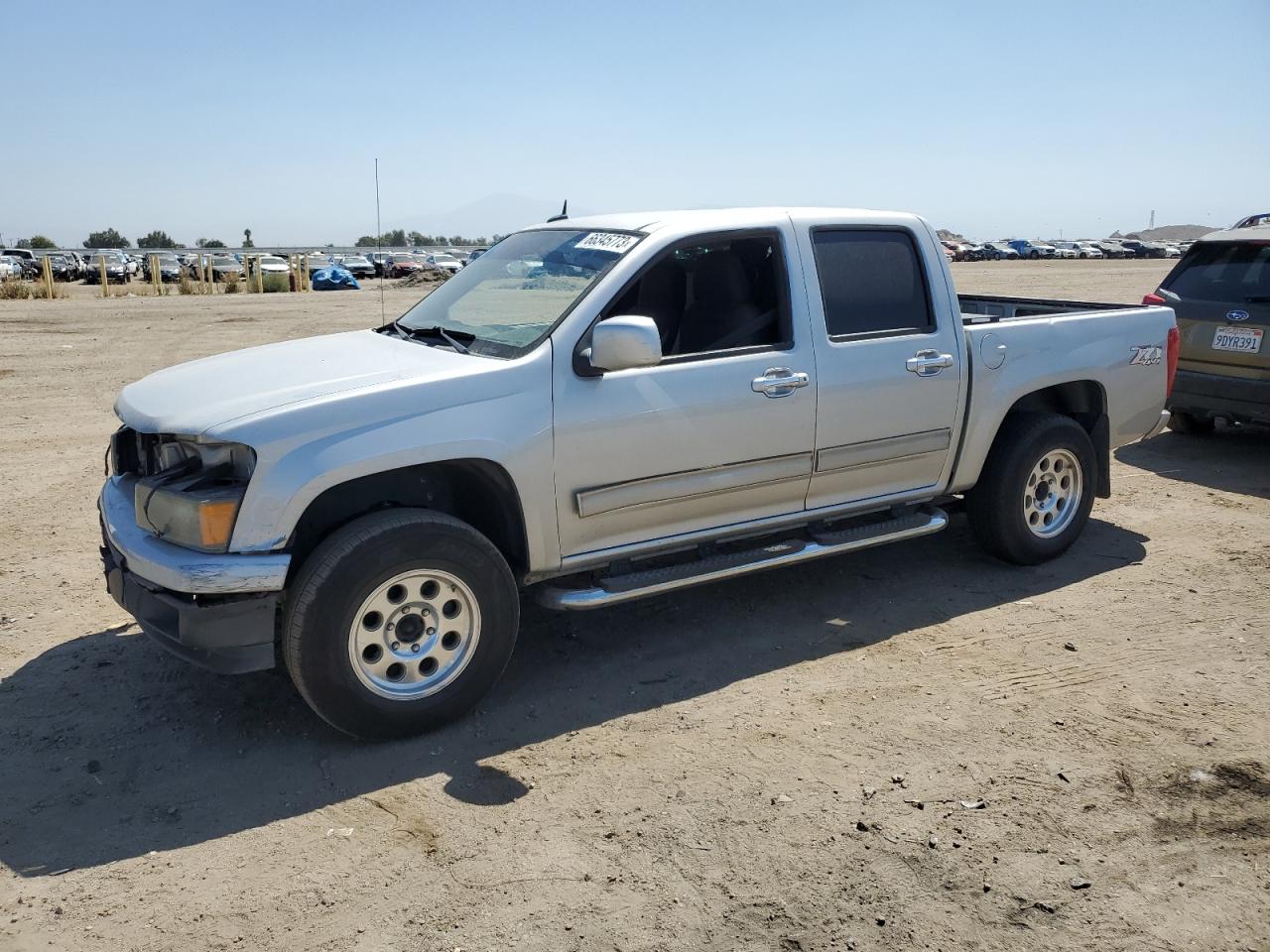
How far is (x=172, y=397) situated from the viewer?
14.3 feet

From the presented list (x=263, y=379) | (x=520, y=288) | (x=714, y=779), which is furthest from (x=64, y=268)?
(x=714, y=779)

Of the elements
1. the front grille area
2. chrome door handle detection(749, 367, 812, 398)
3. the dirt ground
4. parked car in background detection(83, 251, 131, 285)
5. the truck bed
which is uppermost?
parked car in background detection(83, 251, 131, 285)

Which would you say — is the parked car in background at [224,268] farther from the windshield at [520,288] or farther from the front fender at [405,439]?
the front fender at [405,439]

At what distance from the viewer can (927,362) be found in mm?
5422

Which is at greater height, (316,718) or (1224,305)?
(1224,305)

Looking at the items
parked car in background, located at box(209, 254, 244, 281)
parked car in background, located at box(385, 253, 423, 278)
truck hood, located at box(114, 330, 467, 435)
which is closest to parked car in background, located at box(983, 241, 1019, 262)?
parked car in background, located at box(385, 253, 423, 278)

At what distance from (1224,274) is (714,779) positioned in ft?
22.7

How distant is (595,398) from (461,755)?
152 cm

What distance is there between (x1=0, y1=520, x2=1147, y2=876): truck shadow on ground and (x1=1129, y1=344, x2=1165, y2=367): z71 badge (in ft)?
4.05

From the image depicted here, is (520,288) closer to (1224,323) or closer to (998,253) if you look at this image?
(1224,323)

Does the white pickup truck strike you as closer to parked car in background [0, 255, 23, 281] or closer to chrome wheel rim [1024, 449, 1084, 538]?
chrome wheel rim [1024, 449, 1084, 538]

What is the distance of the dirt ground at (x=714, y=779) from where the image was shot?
317 centimetres

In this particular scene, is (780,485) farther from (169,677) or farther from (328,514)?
(169,677)

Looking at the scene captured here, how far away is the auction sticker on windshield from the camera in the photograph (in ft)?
15.8
